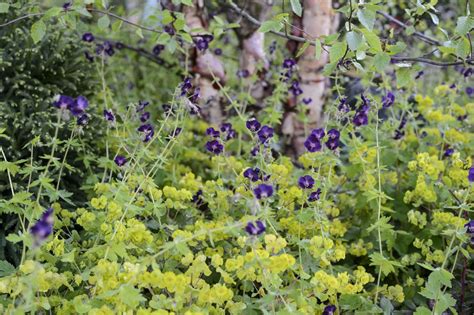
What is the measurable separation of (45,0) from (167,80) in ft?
3.86

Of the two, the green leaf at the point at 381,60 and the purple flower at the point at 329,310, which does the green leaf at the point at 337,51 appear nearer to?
the green leaf at the point at 381,60

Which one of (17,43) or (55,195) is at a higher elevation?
(17,43)

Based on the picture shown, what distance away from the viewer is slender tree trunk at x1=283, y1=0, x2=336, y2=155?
10.7 ft

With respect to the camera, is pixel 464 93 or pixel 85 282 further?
pixel 464 93

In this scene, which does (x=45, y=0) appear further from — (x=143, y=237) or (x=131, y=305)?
(x=131, y=305)

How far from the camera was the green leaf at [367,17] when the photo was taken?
6.19 ft

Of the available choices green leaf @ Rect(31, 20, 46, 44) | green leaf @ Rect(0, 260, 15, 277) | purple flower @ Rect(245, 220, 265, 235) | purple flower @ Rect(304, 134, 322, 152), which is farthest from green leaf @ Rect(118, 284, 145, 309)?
green leaf @ Rect(31, 20, 46, 44)

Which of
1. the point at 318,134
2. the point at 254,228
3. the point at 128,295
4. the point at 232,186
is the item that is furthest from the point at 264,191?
the point at 232,186

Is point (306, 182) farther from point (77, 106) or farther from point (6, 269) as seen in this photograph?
point (6, 269)

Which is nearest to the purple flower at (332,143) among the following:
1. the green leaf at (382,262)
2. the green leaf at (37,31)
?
the green leaf at (382,262)

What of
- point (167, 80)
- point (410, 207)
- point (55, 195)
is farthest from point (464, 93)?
point (55, 195)

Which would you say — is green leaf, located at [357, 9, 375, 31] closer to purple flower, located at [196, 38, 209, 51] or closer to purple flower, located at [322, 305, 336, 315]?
purple flower, located at [322, 305, 336, 315]

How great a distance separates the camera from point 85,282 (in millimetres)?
1952

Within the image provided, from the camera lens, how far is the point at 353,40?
1.91 metres
